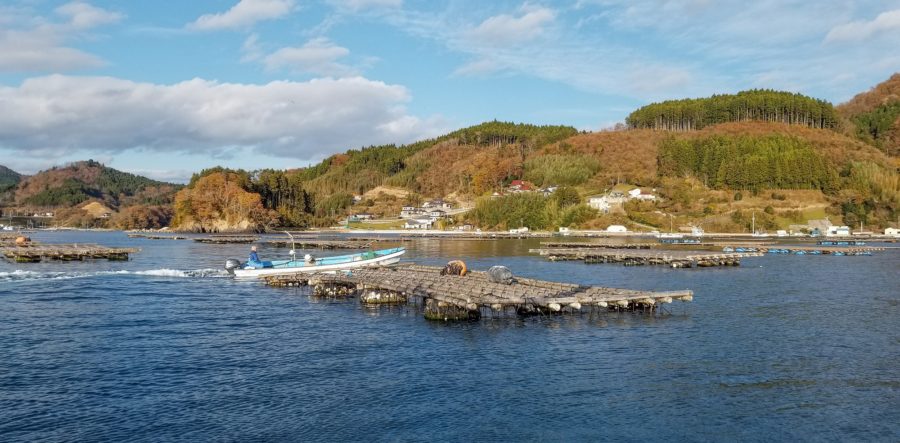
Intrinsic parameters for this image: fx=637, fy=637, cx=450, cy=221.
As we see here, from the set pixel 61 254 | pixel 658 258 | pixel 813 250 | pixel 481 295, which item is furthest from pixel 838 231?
pixel 61 254

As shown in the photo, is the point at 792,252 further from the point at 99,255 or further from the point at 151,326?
the point at 99,255

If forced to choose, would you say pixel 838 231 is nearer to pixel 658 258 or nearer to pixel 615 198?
→ pixel 615 198

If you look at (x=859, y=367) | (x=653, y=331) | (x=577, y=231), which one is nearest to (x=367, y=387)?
(x=653, y=331)

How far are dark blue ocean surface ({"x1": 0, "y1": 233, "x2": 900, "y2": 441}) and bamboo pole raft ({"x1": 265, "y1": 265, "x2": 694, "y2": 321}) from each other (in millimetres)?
1216

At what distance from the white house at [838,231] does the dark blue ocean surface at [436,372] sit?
111026mm

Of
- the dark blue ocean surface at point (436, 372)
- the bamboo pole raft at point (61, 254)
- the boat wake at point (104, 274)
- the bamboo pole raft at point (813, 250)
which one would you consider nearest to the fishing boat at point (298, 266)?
the boat wake at point (104, 274)

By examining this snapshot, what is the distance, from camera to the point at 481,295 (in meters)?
39.4

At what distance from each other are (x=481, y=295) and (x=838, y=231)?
138 meters

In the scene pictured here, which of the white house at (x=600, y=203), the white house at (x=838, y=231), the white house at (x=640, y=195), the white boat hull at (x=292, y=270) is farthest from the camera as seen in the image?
the white house at (x=640, y=195)

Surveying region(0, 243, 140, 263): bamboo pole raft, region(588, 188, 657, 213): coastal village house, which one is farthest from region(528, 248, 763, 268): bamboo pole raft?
region(588, 188, 657, 213): coastal village house

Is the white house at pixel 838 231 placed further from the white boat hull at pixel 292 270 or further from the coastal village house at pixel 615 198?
the white boat hull at pixel 292 270

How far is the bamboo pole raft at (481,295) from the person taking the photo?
125 ft

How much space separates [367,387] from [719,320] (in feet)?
79.5

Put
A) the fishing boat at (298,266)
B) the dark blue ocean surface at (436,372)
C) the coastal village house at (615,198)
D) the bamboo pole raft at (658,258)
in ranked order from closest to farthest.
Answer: the dark blue ocean surface at (436,372) → the fishing boat at (298,266) → the bamboo pole raft at (658,258) → the coastal village house at (615,198)
